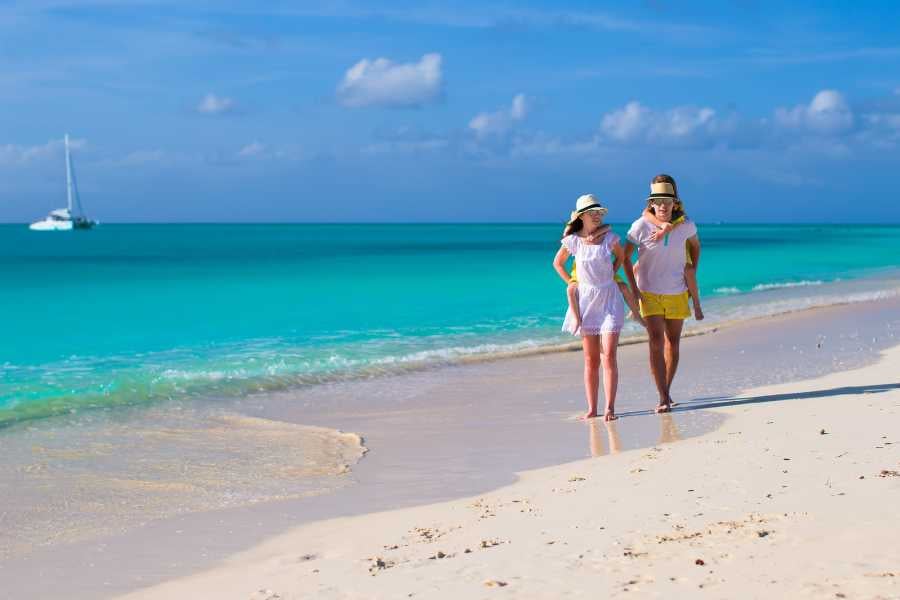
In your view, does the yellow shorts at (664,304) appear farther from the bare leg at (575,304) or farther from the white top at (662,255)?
the bare leg at (575,304)

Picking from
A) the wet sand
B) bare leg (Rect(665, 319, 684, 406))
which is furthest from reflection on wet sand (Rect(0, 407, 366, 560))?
bare leg (Rect(665, 319, 684, 406))

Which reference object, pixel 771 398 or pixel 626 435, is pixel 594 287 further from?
pixel 771 398

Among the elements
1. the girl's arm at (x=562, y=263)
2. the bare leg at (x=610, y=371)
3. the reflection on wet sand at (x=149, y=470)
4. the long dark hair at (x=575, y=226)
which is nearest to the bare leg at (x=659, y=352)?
the bare leg at (x=610, y=371)

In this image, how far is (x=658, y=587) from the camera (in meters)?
3.74

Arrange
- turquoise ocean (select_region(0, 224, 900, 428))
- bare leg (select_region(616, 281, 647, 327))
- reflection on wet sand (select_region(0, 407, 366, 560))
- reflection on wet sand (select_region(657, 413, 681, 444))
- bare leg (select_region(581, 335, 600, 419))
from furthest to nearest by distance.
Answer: turquoise ocean (select_region(0, 224, 900, 428)) → bare leg (select_region(581, 335, 600, 419)) → bare leg (select_region(616, 281, 647, 327)) → reflection on wet sand (select_region(657, 413, 681, 444)) → reflection on wet sand (select_region(0, 407, 366, 560))

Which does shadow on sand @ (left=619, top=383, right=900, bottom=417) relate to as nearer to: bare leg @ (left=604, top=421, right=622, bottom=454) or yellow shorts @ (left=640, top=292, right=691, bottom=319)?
bare leg @ (left=604, top=421, right=622, bottom=454)

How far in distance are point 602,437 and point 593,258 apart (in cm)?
140

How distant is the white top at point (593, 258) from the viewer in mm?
7855

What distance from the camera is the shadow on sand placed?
8430 mm

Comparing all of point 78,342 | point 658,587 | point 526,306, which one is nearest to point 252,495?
point 658,587

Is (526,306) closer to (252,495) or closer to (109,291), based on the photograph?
A: (109,291)

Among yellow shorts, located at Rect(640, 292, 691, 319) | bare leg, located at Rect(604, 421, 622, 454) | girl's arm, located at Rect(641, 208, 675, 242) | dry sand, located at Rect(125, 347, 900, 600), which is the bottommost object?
bare leg, located at Rect(604, 421, 622, 454)

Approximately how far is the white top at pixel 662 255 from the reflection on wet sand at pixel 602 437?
1.16 m

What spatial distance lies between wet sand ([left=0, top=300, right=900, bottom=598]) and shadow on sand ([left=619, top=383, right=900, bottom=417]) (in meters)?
0.22
